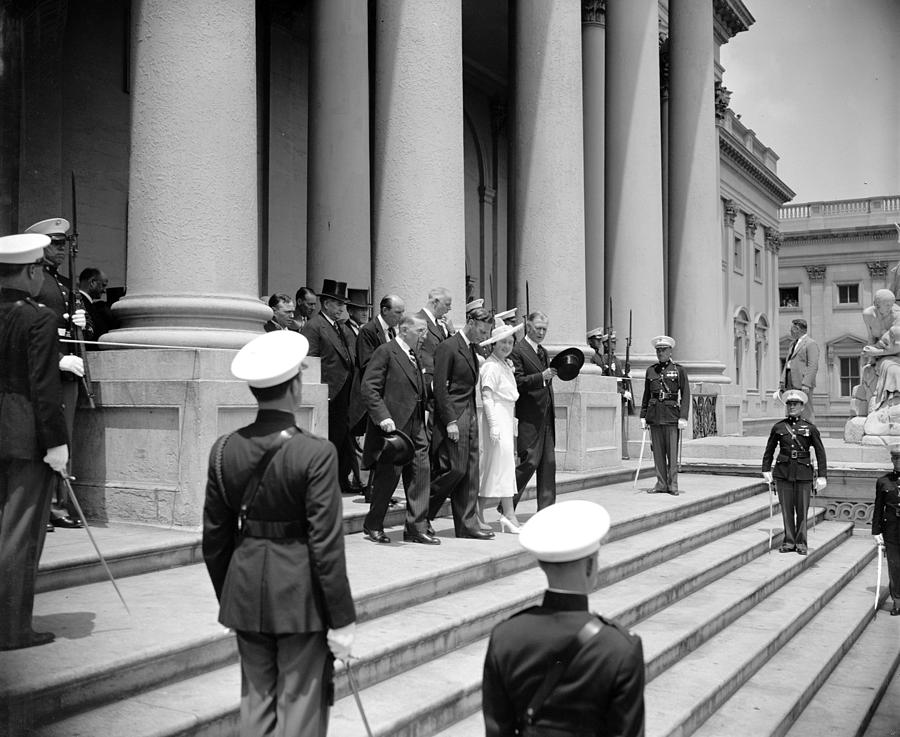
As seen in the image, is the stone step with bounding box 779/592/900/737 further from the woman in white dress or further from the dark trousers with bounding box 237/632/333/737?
the dark trousers with bounding box 237/632/333/737

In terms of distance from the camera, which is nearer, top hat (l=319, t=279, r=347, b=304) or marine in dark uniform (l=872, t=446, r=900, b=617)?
top hat (l=319, t=279, r=347, b=304)

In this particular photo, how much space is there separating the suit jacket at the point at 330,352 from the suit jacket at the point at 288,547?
19.9 feet

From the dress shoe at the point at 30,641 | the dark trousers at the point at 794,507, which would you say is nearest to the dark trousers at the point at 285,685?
the dress shoe at the point at 30,641

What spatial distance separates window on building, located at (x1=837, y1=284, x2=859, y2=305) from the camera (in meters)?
64.9

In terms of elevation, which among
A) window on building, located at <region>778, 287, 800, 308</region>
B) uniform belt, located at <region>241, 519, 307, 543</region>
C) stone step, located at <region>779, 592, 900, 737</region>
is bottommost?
stone step, located at <region>779, 592, 900, 737</region>

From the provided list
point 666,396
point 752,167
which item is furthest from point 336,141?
point 752,167

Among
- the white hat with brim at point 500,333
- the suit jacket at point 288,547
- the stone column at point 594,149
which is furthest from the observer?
the stone column at point 594,149

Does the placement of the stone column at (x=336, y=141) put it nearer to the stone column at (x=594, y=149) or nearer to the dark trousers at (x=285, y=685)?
the stone column at (x=594, y=149)

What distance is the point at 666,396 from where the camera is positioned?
13141 mm

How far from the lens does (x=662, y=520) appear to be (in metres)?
11.2

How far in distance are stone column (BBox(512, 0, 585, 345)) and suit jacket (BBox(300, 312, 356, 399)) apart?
4.73 m

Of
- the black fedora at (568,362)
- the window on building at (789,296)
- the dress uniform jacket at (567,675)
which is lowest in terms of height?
the dress uniform jacket at (567,675)

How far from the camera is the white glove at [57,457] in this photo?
16.4 feet

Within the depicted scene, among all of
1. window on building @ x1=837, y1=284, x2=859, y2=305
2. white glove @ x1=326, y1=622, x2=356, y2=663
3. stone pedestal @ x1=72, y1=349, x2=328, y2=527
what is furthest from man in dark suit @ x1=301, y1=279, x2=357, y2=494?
window on building @ x1=837, y1=284, x2=859, y2=305
